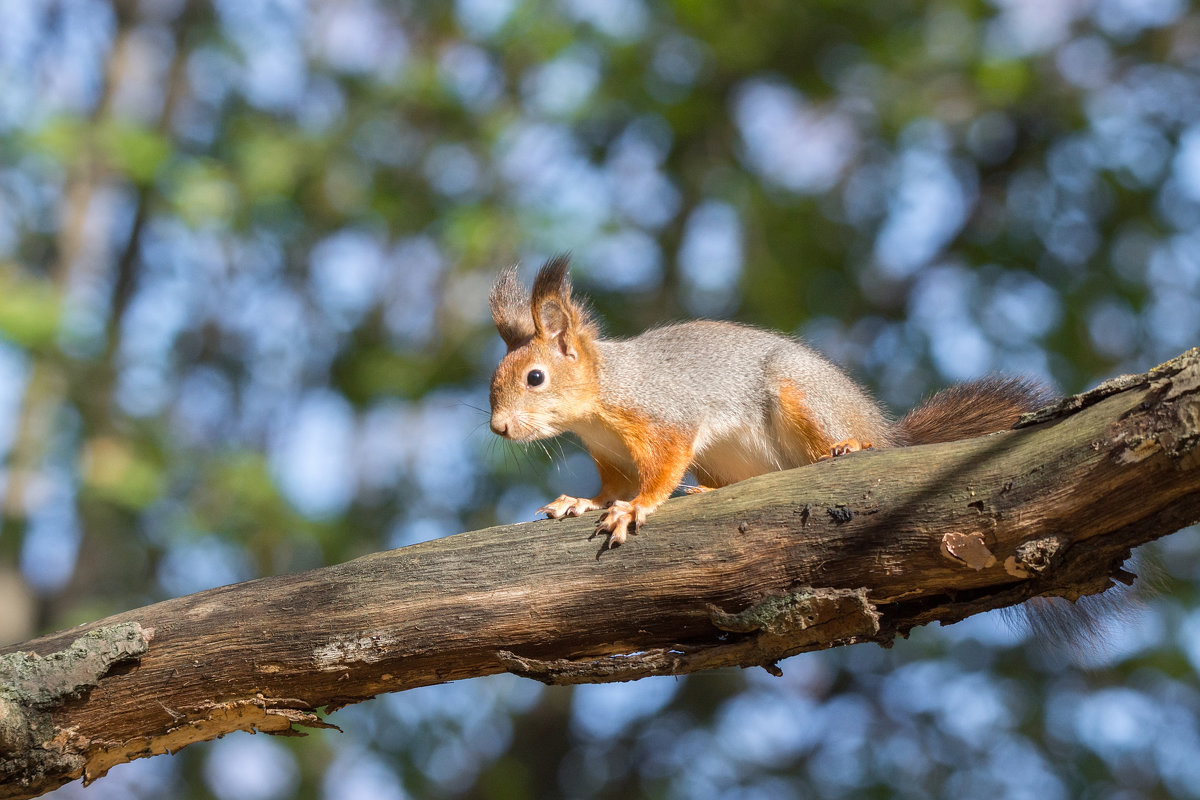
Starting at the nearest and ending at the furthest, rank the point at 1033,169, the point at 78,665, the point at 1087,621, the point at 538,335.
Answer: the point at 78,665, the point at 1087,621, the point at 538,335, the point at 1033,169

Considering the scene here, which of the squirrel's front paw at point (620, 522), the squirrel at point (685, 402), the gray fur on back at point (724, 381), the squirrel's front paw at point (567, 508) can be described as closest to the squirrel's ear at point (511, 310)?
the squirrel at point (685, 402)

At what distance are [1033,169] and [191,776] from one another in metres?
7.06

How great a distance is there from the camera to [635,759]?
725cm

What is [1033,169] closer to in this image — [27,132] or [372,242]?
[372,242]

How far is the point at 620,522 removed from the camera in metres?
2.56

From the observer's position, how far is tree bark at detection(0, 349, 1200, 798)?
2.11 meters

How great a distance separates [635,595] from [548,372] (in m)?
1.34

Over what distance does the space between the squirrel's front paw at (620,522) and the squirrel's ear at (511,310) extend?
1.35m

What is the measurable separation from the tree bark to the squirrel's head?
0.94 metres

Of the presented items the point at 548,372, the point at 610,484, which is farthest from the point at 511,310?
the point at 610,484

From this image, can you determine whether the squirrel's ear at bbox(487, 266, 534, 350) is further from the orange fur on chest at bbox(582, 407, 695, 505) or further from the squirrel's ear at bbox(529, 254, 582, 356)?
the orange fur on chest at bbox(582, 407, 695, 505)

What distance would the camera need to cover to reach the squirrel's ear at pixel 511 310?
387 centimetres

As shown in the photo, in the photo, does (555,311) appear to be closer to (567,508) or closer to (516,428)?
(516,428)

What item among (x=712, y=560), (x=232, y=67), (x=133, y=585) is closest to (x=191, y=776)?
(x=133, y=585)
